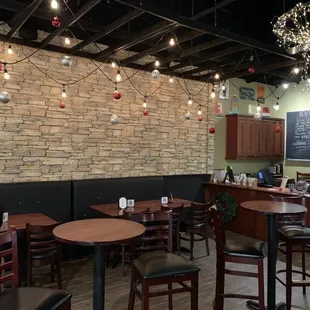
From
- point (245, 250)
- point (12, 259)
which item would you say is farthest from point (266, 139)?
point (12, 259)

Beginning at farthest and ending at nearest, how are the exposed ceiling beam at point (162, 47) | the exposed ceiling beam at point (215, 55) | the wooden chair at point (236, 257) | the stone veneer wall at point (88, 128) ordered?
the exposed ceiling beam at point (215, 55) < the stone veneer wall at point (88, 128) < the exposed ceiling beam at point (162, 47) < the wooden chair at point (236, 257)

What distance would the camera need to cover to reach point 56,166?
16.3 feet

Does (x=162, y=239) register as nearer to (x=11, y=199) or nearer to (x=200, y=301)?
(x=200, y=301)

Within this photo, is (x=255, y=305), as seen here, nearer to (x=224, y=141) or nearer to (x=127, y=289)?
(x=127, y=289)

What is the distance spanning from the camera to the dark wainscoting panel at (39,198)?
14.4ft

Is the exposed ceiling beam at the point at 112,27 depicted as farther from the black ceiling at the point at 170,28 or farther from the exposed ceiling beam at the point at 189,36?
the exposed ceiling beam at the point at 189,36

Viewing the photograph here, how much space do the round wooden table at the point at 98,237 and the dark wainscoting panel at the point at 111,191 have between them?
2362mm

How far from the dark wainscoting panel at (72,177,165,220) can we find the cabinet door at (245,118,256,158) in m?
2.40

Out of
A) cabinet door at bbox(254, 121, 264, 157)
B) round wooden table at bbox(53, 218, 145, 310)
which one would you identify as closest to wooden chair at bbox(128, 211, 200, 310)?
round wooden table at bbox(53, 218, 145, 310)

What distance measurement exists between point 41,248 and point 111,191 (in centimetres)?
193

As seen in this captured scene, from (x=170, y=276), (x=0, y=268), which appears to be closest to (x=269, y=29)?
(x=170, y=276)

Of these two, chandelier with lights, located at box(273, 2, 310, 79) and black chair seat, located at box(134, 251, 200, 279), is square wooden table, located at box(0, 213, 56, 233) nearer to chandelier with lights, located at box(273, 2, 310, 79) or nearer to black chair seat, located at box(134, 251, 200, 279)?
black chair seat, located at box(134, 251, 200, 279)

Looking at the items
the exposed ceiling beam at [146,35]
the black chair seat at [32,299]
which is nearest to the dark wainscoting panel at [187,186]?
the exposed ceiling beam at [146,35]

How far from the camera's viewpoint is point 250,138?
7301 millimetres
